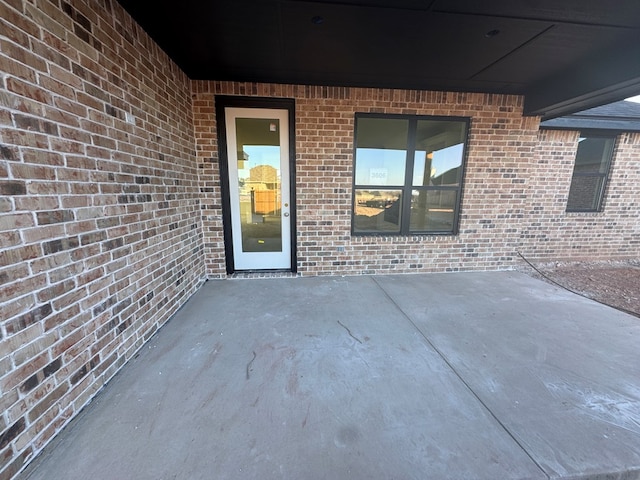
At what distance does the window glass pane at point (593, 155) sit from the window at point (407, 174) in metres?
2.70

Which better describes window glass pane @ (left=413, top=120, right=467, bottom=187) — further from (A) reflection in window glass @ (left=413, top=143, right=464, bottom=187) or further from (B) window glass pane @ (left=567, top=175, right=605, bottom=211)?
(B) window glass pane @ (left=567, top=175, right=605, bottom=211)

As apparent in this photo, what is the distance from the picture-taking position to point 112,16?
192 centimetres

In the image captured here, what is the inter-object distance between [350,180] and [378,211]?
688mm

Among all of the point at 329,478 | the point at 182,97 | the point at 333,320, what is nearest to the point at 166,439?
the point at 329,478

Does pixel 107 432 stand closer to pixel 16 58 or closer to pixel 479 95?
pixel 16 58

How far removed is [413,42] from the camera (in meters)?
2.49

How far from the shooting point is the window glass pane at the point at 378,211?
3.95 m

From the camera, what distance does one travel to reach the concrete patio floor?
1.28 meters

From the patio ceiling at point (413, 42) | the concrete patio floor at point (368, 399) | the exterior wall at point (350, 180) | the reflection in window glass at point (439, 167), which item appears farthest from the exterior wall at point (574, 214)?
the concrete patio floor at point (368, 399)

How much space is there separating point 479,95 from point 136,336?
5.11 metres

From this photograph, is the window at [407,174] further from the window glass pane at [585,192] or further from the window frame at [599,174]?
the window glass pane at [585,192]

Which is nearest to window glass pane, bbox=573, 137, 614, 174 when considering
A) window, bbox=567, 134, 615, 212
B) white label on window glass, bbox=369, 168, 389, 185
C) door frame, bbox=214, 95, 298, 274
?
window, bbox=567, 134, 615, 212

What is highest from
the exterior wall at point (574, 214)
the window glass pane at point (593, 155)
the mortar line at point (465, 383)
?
the window glass pane at point (593, 155)

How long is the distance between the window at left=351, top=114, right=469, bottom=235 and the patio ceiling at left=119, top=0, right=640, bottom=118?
1.83 feet
